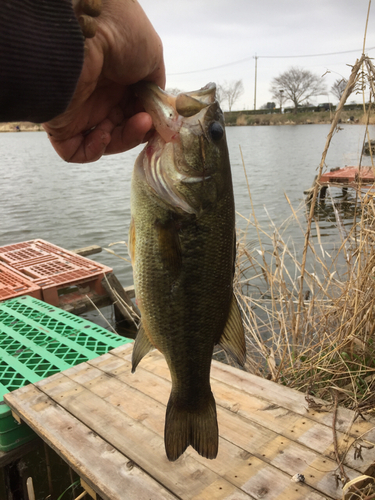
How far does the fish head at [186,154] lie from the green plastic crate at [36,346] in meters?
2.40

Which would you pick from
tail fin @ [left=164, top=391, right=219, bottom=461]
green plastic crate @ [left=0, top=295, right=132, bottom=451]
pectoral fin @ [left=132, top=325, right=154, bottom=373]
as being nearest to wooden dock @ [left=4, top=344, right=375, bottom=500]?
green plastic crate @ [left=0, top=295, right=132, bottom=451]

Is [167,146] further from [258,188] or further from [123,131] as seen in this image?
[258,188]

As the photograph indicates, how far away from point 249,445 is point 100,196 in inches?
624

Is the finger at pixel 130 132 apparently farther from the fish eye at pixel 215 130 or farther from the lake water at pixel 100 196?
the lake water at pixel 100 196

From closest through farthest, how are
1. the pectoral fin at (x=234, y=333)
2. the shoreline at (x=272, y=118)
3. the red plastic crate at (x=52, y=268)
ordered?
the pectoral fin at (x=234, y=333), the red plastic crate at (x=52, y=268), the shoreline at (x=272, y=118)

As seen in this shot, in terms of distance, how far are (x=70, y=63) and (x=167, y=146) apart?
0.50 meters

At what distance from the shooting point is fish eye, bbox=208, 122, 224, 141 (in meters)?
1.74

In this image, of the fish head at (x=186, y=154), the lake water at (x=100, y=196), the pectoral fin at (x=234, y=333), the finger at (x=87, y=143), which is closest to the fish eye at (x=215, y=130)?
the fish head at (x=186, y=154)

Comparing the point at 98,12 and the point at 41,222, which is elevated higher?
the point at 98,12

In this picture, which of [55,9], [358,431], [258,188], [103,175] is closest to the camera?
[55,9]

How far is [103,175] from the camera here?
22906mm

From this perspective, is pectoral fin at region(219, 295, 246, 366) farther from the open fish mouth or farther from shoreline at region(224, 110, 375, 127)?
shoreline at region(224, 110, 375, 127)

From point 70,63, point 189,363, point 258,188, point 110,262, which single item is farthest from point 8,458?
point 258,188

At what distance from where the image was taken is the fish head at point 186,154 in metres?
1.70
